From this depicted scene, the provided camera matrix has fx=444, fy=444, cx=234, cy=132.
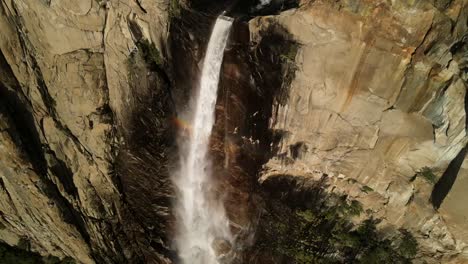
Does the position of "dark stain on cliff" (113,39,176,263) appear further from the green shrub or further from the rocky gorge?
the green shrub

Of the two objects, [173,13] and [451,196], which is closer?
[451,196]

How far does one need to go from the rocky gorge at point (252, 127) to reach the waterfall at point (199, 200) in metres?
0.34

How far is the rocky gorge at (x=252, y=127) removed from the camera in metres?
11.1

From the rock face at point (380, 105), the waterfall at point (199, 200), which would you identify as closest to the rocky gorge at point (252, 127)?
the rock face at point (380, 105)

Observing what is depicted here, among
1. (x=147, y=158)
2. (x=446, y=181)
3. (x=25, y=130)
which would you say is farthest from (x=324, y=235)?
(x=25, y=130)

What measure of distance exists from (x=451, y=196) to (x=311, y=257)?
15.6 ft

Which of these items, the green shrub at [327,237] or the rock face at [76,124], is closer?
the rock face at [76,124]

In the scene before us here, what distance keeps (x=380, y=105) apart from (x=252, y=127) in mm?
3941

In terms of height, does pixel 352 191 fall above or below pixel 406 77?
below

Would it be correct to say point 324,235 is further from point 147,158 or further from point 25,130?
point 25,130

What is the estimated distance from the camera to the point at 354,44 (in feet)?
36.2

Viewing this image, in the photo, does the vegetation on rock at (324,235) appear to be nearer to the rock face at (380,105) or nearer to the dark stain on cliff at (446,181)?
the rock face at (380,105)

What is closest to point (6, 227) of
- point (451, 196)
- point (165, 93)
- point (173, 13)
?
point (165, 93)

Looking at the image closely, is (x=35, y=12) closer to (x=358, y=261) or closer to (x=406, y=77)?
(x=406, y=77)
